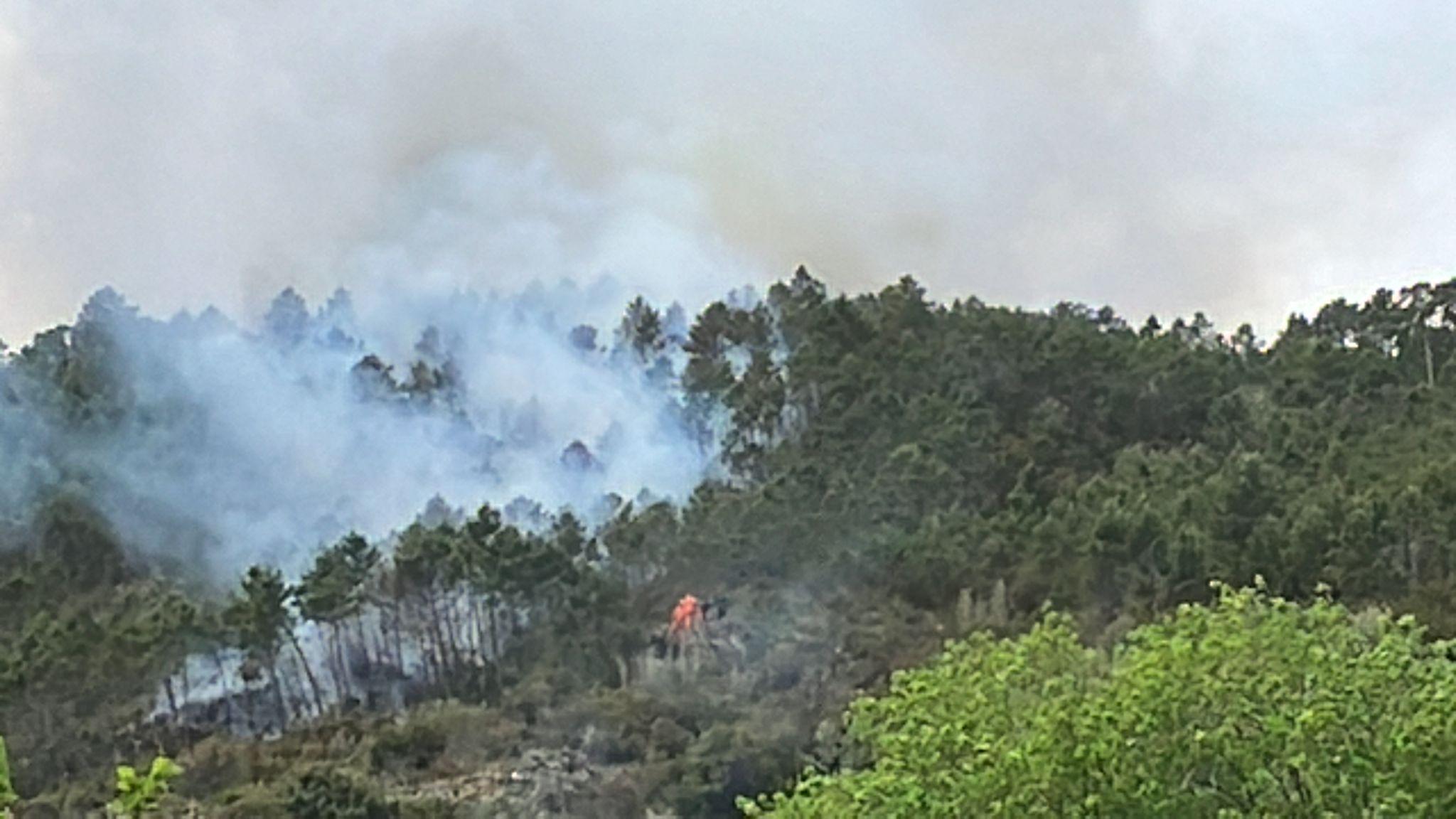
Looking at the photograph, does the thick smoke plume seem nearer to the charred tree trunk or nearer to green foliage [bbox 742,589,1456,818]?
the charred tree trunk

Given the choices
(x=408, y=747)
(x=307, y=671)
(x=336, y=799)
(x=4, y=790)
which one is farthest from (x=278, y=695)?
(x=4, y=790)

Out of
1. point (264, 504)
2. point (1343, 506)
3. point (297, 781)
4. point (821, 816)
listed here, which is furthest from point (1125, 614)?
point (264, 504)

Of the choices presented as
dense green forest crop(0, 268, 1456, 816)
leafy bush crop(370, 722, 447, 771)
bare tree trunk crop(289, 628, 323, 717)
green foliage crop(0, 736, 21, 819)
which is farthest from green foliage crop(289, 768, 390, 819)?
green foliage crop(0, 736, 21, 819)

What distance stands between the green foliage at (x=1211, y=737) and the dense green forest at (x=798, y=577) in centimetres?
87

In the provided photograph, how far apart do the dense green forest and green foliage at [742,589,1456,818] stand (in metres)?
0.87

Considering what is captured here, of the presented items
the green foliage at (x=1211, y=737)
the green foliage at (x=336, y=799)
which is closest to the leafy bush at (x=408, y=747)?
the green foliage at (x=336, y=799)

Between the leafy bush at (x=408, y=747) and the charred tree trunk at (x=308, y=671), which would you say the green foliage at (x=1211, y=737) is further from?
the charred tree trunk at (x=308, y=671)

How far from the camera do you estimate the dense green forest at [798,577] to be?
43.4 m

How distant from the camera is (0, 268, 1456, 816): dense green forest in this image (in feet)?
142

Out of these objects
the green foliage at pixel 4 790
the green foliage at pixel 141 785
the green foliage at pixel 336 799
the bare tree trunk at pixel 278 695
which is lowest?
the green foliage at pixel 141 785

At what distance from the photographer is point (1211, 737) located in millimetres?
16984

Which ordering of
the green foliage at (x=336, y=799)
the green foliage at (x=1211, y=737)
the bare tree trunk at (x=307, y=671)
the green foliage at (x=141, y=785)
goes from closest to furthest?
the green foliage at (x=141, y=785) < the green foliage at (x=1211, y=737) < the green foliage at (x=336, y=799) < the bare tree trunk at (x=307, y=671)

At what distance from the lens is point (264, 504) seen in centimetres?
7731

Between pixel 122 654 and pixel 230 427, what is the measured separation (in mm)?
29463
